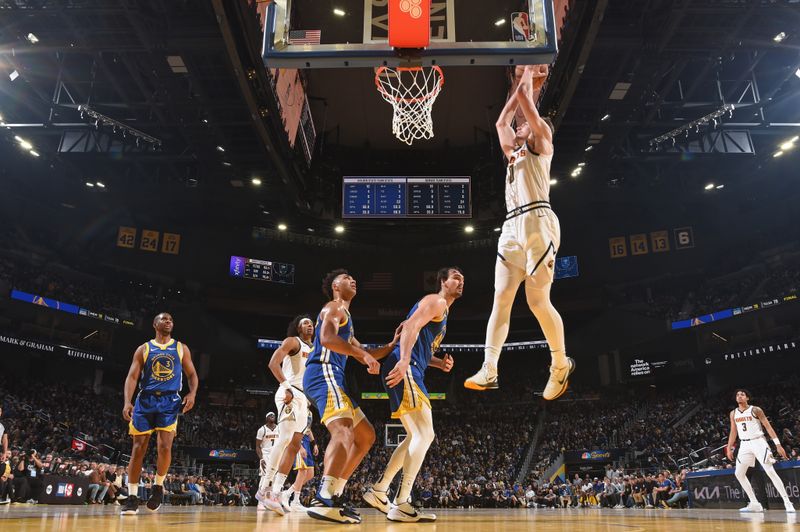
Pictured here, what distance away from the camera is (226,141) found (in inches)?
655

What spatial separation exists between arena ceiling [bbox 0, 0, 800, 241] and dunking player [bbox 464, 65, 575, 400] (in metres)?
6.58

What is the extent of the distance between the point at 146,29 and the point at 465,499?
55.2ft

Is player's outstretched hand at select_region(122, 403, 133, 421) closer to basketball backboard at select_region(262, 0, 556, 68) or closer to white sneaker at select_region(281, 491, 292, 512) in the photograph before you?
white sneaker at select_region(281, 491, 292, 512)

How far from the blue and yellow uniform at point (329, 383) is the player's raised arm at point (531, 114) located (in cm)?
222

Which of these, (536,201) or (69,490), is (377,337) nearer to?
(69,490)

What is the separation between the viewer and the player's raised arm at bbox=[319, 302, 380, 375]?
16.3ft

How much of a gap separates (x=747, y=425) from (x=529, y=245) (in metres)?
7.32

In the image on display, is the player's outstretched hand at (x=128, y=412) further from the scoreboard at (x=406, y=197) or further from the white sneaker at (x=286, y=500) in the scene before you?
the scoreboard at (x=406, y=197)

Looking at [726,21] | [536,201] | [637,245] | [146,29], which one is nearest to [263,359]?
[637,245]

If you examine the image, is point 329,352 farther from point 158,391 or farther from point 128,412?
point 128,412

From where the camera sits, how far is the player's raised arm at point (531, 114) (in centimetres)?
493

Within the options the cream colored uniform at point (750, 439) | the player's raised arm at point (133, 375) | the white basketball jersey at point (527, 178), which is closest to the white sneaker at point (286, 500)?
the player's raised arm at point (133, 375)

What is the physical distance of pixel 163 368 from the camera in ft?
22.3

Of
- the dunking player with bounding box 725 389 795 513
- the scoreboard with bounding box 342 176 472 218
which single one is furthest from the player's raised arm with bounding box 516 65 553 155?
the scoreboard with bounding box 342 176 472 218
